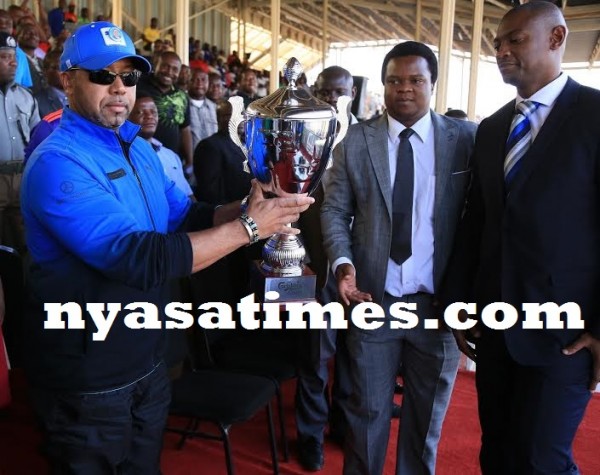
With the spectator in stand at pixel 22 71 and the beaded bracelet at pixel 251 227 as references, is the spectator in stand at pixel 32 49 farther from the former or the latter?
the beaded bracelet at pixel 251 227

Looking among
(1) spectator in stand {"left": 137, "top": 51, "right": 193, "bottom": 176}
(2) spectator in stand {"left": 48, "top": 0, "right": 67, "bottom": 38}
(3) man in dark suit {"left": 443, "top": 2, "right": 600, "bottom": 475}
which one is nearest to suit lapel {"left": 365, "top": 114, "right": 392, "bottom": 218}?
(3) man in dark suit {"left": 443, "top": 2, "right": 600, "bottom": 475}

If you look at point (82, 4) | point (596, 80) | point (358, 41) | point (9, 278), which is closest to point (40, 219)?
point (9, 278)

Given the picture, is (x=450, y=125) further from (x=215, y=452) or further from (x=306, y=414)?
(x=215, y=452)

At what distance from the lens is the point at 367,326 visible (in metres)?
1.92

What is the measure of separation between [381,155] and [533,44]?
540 millimetres

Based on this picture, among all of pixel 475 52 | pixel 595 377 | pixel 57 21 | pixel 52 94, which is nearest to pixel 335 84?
pixel 595 377

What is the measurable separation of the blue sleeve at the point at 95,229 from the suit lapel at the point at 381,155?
75 centimetres

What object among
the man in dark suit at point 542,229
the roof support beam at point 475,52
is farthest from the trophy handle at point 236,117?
the roof support beam at point 475,52

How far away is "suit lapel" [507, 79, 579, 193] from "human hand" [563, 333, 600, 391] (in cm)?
43

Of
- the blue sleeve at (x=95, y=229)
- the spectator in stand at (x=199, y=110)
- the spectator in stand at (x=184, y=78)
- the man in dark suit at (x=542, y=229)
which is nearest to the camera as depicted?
the blue sleeve at (x=95, y=229)

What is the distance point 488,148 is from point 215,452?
70.4 inches

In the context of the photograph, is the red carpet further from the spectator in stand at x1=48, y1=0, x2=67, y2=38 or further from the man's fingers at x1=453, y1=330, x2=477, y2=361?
the spectator in stand at x1=48, y1=0, x2=67, y2=38

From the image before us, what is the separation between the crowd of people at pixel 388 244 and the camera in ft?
4.55

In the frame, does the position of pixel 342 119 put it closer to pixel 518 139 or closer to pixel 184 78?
pixel 518 139
